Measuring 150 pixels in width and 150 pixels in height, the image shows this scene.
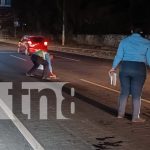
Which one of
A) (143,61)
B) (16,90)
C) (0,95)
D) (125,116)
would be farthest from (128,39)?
(16,90)

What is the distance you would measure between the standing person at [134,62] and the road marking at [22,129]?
2136 millimetres

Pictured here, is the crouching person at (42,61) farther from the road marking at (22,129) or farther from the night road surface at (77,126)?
the road marking at (22,129)

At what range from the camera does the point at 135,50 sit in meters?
10.2

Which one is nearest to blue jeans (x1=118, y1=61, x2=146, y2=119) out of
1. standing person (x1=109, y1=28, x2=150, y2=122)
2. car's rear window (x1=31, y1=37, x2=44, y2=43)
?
standing person (x1=109, y1=28, x2=150, y2=122)

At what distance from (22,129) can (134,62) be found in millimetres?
2479

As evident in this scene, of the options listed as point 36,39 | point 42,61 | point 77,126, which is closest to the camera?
point 77,126

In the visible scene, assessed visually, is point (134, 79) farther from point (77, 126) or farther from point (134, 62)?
point (77, 126)

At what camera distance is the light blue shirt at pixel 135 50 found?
33.5 feet

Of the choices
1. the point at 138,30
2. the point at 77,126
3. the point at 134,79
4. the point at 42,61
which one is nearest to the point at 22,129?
the point at 77,126

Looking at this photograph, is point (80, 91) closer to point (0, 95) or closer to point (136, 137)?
point (0, 95)

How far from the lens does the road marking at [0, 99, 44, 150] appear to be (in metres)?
8.15

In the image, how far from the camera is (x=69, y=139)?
339 inches

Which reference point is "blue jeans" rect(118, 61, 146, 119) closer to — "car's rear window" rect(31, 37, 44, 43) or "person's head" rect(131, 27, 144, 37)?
"person's head" rect(131, 27, 144, 37)

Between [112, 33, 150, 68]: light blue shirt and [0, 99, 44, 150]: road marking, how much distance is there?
221cm
